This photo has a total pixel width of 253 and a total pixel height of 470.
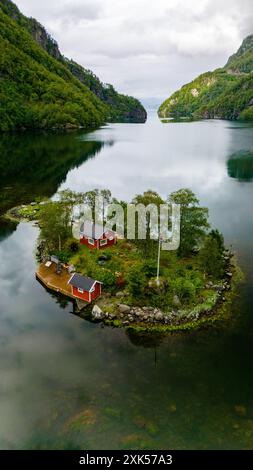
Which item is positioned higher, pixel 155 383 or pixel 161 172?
pixel 161 172

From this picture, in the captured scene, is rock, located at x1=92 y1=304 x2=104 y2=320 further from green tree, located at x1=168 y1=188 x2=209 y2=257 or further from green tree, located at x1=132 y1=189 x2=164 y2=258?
green tree, located at x1=168 y1=188 x2=209 y2=257

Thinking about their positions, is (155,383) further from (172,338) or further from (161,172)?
(161,172)

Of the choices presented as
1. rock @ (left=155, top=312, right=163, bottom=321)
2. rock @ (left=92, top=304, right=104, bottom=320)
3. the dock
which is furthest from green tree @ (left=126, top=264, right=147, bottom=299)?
the dock

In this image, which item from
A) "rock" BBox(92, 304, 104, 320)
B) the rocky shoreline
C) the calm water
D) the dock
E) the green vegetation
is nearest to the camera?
the calm water

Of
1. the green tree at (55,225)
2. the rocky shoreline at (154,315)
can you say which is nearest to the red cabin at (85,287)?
the rocky shoreline at (154,315)

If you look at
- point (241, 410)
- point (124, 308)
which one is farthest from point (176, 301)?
point (241, 410)

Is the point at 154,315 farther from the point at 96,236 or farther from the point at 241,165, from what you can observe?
the point at 241,165

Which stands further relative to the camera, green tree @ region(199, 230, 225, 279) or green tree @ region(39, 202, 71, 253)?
green tree @ region(39, 202, 71, 253)
